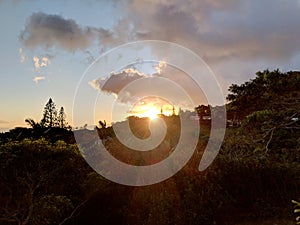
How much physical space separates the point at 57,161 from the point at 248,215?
5440mm

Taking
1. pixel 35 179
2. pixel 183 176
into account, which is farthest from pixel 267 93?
pixel 35 179

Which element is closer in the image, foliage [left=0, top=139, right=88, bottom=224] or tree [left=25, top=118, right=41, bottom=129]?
foliage [left=0, top=139, right=88, bottom=224]

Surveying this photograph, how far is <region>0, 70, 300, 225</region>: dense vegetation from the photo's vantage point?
702 centimetres

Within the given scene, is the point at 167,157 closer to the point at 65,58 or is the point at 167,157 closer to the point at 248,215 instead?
the point at 248,215

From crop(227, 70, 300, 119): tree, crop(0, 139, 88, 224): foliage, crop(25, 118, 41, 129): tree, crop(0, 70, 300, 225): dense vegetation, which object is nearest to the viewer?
crop(0, 139, 88, 224): foliage

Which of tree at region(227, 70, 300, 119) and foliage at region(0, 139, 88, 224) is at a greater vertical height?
tree at region(227, 70, 300, 119)

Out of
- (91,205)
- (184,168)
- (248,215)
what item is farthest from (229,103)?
(91,205)

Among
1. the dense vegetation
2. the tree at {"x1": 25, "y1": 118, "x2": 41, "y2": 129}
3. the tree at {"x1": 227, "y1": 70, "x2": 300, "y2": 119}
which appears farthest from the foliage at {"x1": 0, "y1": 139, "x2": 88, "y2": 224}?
the tree at {"x1": 227, "y1": 70, "x2": 300, "y2": 119}

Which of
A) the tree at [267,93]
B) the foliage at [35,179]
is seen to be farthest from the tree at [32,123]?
the tree at [267,93]

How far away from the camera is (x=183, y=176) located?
9.29 meters

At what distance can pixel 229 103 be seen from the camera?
9.59 metres

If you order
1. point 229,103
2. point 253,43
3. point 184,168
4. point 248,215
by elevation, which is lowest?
point 248,215

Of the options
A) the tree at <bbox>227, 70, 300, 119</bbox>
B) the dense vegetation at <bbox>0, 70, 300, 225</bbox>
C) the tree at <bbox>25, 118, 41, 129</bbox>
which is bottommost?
the dense vegetation at <bbox>0, 70, 300, 225</bbox>

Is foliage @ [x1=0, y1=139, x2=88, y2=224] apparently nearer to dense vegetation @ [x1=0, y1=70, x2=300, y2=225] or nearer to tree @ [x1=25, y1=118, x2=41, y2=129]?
dense vegetation @ [x1=0, y1=70, x2=300, y2=225]
